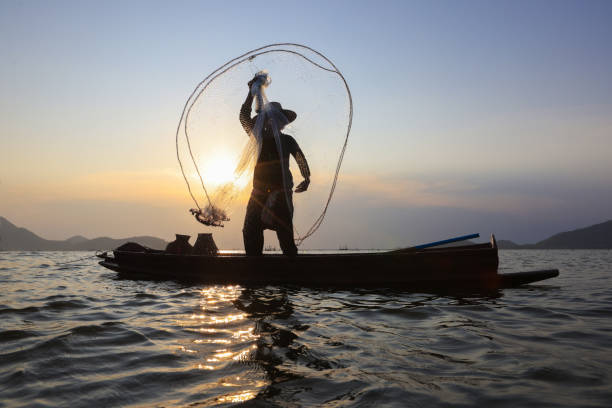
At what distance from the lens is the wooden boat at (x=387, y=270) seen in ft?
27.0

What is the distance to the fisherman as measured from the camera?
8852 mm

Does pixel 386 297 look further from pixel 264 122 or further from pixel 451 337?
pixel 264 122

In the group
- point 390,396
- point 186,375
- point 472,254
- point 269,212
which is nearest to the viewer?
point 390,396

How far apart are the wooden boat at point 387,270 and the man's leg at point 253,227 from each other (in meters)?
0.40

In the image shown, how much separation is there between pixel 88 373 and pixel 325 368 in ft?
6.60

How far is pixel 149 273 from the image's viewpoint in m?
11.9

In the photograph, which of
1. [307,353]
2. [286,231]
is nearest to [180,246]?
[286,231]

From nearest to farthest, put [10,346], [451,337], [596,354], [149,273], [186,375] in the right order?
[186,375]
[596,354]
[10,346]
[451,337]
[149,273]

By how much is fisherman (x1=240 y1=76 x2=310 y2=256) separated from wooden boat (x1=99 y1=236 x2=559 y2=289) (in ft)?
2.11

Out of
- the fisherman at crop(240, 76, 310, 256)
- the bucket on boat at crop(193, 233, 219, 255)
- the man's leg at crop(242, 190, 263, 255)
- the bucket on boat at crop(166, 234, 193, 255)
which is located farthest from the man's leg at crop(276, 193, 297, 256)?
the bucket on boat at crop(166, 234, 193, 255)

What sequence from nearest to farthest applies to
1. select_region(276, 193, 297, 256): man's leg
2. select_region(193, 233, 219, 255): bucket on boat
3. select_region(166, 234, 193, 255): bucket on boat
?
select_region(276, 193, 297, 256): man's leg < select_region(193, 233, 219, 255): bucket on boat < select_region(166, 234, 193, 255): bucket on boat

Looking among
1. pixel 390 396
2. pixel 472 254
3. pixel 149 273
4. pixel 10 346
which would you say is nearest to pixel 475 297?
pixel 472 254

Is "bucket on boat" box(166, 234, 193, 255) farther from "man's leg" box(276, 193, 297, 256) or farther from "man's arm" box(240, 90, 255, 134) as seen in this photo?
"man's arm" box(240, 90, 255, 134)

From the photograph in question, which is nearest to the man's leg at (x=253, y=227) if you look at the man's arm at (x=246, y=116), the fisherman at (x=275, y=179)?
the fisherman at (x=275, y=179)
